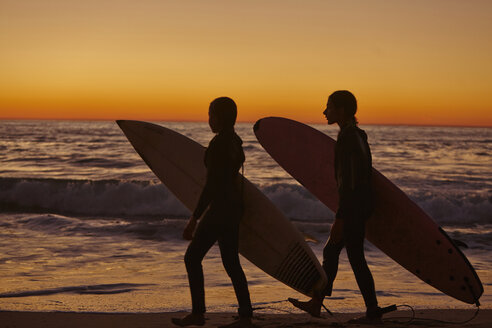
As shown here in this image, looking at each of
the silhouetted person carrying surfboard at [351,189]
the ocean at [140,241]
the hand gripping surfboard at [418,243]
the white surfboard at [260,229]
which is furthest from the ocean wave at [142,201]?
the silhouetted person carrying surfboard at [351,189]

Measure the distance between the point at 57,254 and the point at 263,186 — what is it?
374 inches

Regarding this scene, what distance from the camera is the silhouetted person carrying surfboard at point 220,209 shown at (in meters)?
3.42

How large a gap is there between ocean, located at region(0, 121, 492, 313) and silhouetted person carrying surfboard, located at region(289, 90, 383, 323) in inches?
37.1

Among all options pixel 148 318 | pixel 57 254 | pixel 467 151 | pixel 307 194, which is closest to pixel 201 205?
pixel 148 318

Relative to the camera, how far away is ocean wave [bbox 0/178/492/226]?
13.6 m

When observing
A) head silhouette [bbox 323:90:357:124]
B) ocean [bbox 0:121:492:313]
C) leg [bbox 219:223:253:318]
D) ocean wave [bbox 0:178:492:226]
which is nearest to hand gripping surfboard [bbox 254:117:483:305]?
ocean [bbox 0:121:492:313]

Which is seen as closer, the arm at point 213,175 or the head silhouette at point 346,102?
the arm at point 213,175

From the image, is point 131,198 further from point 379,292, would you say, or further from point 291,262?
point 291,262

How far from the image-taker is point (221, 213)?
3.49 metres

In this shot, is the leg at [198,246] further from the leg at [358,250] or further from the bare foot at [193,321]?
the leg at [358,250]

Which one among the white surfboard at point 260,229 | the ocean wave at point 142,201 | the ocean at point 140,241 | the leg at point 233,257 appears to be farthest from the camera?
the ocean wave at point 142,201

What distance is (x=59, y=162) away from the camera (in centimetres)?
2253

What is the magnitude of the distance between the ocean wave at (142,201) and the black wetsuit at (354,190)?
31.2 feet

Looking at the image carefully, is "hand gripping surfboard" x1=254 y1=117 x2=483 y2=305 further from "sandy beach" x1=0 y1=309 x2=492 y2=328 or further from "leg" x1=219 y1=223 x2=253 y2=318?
"leg" x1=219 y1=223 x2=253 y2=318
